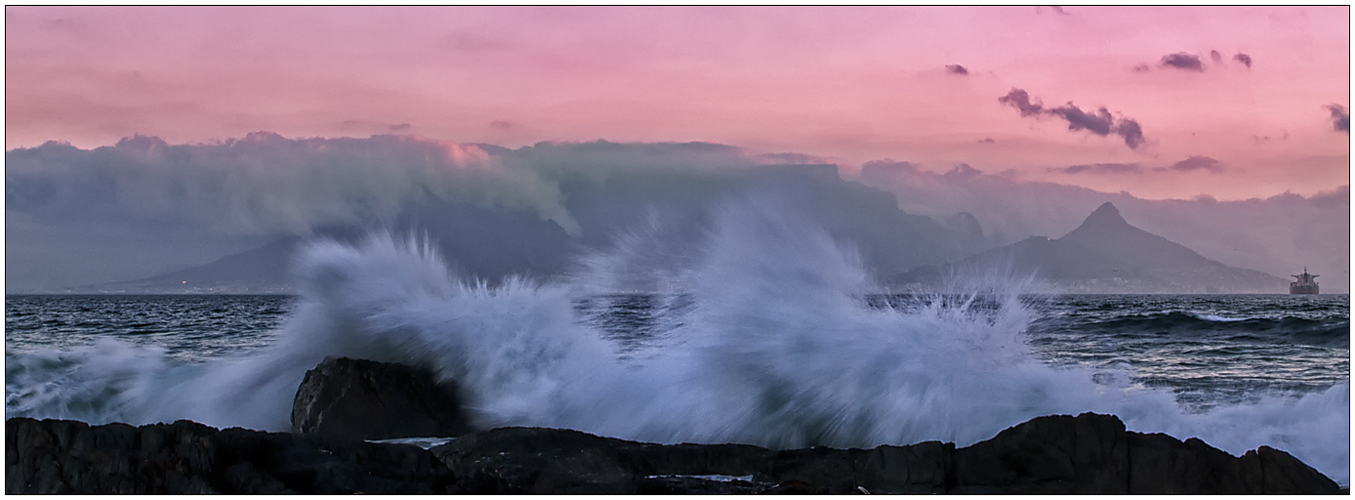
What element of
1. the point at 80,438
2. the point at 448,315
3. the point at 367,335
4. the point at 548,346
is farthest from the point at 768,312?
the point at 80,438

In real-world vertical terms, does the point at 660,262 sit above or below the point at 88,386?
above

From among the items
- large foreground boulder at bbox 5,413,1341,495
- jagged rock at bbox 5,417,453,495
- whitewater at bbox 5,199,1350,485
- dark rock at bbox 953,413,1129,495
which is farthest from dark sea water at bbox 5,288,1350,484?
jagged rock at bbox 5,417,453,495

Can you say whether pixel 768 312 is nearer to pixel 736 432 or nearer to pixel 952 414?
pixel 736 432

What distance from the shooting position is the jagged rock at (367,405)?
7.92m

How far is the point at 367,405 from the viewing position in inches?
316

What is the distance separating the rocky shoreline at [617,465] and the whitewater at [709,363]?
1.70 metres

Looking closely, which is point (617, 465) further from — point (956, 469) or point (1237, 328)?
point (1237, 328)

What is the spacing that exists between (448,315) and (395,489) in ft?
16.2

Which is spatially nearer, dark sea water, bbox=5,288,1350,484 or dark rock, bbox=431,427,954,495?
dark rock, bbox=431,427,954,495

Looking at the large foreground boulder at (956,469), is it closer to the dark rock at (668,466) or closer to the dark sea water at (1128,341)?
the dark rock at (668,466)

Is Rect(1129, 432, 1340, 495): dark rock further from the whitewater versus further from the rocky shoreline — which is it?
the whitewater

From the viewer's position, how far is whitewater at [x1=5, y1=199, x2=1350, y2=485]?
753 cm

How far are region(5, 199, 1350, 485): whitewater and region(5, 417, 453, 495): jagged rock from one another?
9.35 feet

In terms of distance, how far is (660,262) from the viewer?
923 centimetres
